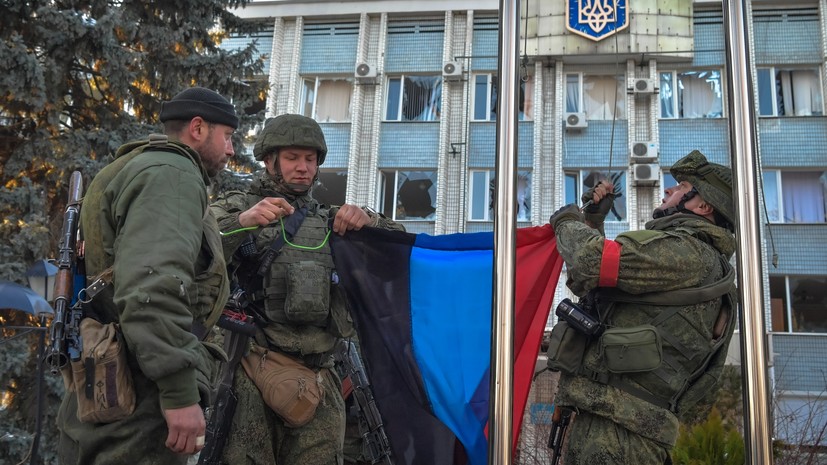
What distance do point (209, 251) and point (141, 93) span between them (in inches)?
363

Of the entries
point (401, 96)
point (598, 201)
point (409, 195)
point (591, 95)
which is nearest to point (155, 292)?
point (598, 201)

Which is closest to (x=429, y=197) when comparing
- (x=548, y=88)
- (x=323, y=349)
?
(x=548, y=88)

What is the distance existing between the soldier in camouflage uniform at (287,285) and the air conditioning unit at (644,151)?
15.7m

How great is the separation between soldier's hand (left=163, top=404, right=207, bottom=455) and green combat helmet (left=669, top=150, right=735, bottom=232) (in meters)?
2.46

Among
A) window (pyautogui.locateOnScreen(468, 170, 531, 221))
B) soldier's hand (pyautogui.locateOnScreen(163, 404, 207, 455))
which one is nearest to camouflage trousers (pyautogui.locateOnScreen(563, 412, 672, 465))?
soldier's hand (pyautogui.locateOnScreen(163, 404, 207, 455))

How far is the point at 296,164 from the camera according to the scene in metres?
3.95

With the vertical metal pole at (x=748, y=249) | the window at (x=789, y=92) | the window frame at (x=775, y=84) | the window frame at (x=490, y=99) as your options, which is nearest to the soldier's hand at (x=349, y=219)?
the vertical metal pole at (x=748, y=249)

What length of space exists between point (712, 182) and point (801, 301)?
16.8m

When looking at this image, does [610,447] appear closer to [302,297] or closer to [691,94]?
[302,297]

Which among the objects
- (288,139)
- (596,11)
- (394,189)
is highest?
(596,11)

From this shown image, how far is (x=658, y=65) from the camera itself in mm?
19578

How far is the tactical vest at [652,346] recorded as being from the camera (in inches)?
122

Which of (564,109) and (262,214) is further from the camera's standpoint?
(564,109)

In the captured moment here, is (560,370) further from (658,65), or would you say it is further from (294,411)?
(658,65)
